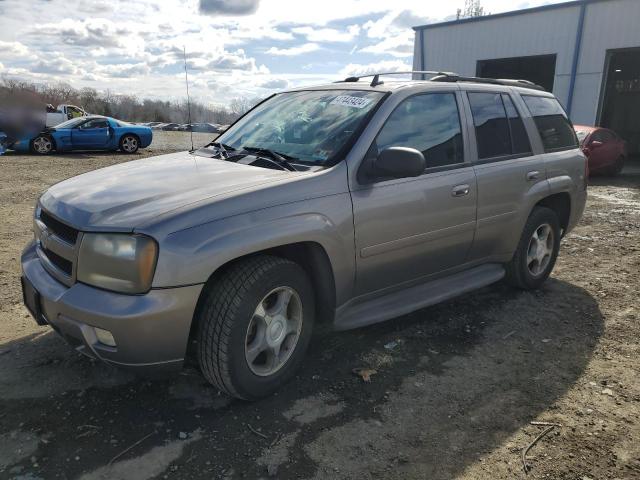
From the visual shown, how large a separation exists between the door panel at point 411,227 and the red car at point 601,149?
10.3 metres

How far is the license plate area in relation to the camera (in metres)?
2.80

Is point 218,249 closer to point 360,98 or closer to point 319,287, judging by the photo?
point 319,287

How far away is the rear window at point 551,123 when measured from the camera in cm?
466

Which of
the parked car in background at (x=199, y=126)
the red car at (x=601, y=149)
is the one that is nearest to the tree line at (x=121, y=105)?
the parked car in background at (x=199, y=126)

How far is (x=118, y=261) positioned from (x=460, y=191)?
241 centimetres

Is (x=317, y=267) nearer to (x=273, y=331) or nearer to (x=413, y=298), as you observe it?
(x=273, y=331)

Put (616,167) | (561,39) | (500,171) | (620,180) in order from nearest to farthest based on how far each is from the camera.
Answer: (500,171)
(620,180)
(616,167)
(561,39)

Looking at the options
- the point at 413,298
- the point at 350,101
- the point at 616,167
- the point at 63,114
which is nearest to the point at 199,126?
the point at 350,101

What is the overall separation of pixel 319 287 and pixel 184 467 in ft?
4.08

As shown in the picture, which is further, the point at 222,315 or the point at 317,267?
the point at 317,267

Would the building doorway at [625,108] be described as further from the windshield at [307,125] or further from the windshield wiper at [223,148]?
the windshield wiper at [223,148]

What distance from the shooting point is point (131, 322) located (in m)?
2.40

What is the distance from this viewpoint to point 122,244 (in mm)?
2469

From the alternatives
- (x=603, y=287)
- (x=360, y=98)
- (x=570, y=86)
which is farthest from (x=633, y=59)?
(x=360, y=98)
